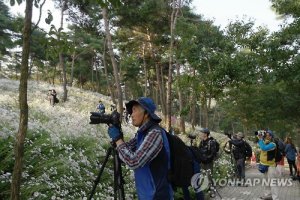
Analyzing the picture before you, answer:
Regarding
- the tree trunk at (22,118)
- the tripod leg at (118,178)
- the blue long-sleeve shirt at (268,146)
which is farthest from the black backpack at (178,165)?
the blue long-sleeve shirt at (268,146)

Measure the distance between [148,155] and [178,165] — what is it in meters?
0.48

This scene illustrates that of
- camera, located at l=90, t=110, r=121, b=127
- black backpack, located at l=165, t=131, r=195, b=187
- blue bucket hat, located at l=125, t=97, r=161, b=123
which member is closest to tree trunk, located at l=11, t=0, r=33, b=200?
camera, located at l=90, t=110, r=121, b=127

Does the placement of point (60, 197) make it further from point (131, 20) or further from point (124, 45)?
point (124, 45)

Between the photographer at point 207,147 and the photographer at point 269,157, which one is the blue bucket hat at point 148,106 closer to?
the photographer at point 269,157

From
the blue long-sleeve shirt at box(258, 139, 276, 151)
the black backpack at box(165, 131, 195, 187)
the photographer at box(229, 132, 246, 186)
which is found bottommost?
the photographer at box(229, 132, 246, 186)

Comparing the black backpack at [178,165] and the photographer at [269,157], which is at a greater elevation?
the black backpack at [178,165]

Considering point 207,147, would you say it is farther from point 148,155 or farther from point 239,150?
point 148,155

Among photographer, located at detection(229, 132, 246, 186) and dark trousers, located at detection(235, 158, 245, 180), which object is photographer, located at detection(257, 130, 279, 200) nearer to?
photographer, located at detection(229, 132, 246, 186)

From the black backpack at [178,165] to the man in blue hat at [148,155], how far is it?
0.11m

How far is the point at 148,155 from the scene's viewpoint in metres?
3.71

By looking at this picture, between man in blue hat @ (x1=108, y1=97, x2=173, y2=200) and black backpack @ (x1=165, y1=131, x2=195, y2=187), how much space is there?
0.11m

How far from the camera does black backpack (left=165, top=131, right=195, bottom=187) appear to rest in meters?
3.99

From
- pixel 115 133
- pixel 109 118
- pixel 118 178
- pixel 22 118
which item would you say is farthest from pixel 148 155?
pixel 22 118

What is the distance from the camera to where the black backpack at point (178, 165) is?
3992mm
